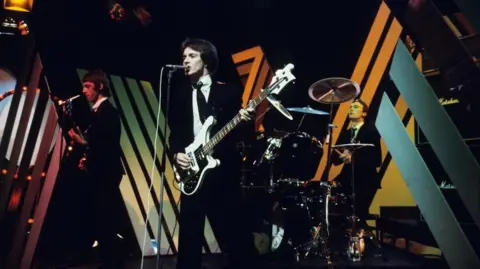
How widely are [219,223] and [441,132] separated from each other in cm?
172

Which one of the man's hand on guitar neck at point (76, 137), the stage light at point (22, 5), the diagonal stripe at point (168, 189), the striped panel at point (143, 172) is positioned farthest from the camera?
the diagonal stripe at point (168, 189)

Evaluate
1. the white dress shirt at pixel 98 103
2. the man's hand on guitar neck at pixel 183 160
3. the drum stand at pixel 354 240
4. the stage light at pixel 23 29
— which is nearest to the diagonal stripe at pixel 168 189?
the white dress shirt at pixel 98 103

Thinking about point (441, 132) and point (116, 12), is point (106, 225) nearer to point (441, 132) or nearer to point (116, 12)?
point (116, 12)

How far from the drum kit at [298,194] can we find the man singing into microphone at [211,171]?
1686 mm

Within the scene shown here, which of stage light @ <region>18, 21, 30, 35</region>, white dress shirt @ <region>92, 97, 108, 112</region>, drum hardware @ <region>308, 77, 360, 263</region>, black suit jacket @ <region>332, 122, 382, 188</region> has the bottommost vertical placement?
white dress shirt @ <region>92, 97, 108, 112</region>

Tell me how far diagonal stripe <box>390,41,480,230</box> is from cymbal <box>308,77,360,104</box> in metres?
0.93

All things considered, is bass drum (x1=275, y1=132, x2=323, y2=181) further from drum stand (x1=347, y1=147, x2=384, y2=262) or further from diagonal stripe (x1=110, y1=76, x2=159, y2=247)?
diagonal stripe (x1=110, y1=76, x2=159, y2=247)

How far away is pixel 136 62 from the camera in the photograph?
5398mm

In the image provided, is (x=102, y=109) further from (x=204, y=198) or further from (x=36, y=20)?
(x=204, y=198)

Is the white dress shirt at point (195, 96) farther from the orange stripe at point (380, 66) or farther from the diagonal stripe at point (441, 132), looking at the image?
the orange stripe at point (380, 66)

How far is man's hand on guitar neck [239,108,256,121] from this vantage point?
305 cm

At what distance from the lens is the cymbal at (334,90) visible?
4695mm

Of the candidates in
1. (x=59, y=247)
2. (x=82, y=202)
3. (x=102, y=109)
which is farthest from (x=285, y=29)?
(x=59, y=247)

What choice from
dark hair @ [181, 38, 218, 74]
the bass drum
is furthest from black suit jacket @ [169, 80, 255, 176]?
the bass drum
